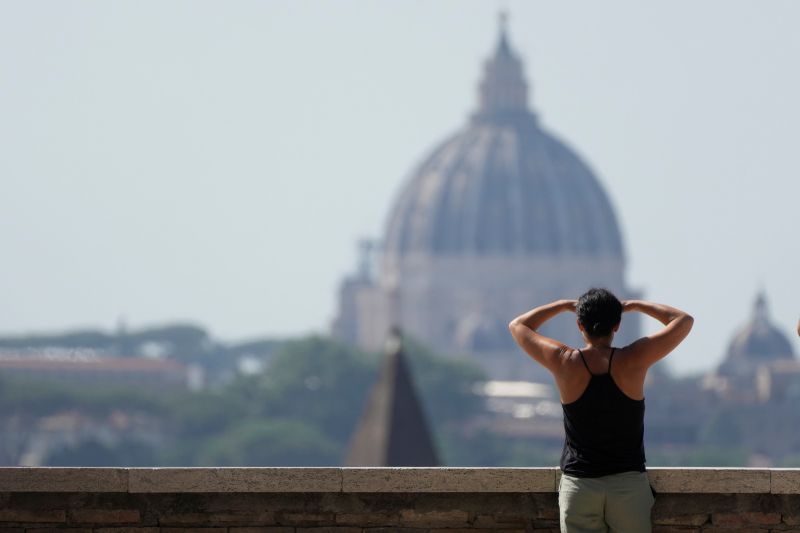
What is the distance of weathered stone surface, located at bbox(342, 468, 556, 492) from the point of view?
578 inches

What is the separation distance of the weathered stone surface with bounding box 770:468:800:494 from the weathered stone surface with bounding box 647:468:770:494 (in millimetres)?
27

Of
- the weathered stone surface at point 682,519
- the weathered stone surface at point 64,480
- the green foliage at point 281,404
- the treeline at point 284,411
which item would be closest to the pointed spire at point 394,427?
the weathered stone surface at point 64,480

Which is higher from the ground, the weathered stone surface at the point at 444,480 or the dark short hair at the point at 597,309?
the dark short hair at the point at 597,309

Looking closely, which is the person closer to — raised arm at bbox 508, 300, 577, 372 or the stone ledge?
raised arm at bbox 508, 300, 577, 372

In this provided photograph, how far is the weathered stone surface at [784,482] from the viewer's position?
14461 millimetres

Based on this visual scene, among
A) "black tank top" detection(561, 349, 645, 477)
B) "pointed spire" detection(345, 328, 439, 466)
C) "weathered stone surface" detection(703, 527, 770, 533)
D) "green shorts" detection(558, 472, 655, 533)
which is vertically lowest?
"pointed spire" detection(345, 328, 439, 466)

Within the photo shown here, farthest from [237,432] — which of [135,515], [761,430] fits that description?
[135,515]

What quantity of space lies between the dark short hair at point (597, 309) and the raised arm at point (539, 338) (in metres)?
0.14

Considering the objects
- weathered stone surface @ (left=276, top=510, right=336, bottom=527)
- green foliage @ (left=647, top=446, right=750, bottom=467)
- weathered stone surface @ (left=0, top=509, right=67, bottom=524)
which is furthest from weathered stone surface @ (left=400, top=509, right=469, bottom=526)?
green foliage @ (left=647, top=446, right=750, bottom=467)

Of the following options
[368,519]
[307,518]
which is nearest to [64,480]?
[307,518]

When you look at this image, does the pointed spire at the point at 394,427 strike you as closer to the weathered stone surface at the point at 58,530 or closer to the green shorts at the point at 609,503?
the weathered stone surface at the point at 58,530

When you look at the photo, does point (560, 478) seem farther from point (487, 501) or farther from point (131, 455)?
point (131, 455)

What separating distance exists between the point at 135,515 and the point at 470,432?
140 m

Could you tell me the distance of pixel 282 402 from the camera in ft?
529
